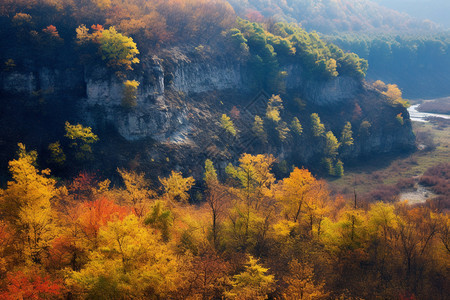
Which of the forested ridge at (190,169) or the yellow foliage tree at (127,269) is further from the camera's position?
the forested ridge at (190,169)

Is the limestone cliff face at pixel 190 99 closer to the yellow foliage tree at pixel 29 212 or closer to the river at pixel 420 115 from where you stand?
the yellow foliage tree at pixel 29 212

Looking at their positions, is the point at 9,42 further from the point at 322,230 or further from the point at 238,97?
the point at 322,230

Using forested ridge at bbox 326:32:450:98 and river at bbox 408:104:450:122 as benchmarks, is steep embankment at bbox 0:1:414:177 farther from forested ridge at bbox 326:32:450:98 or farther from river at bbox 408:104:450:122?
forested ridge at bbox 326:32:450:98

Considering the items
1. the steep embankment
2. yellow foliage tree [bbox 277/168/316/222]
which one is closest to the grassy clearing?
the steep embankment

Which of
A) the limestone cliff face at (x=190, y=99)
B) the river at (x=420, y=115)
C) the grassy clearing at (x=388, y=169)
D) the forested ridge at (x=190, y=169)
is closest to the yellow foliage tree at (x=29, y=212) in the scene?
the forested ridge at (x=190, y=169)

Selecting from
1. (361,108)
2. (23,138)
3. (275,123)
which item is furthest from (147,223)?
(361,108)

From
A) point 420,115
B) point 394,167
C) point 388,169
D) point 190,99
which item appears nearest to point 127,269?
point 190,99

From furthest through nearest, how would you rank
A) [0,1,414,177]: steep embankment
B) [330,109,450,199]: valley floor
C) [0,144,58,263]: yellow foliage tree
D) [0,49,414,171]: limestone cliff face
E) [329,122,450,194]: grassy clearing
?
[330,109,450,199]: valley floor < [329,122,450,194]: grassy clearing < [0,49,414,171]: limestone cliff face < [0,1,414,177]: steep embankment < [0,144,58,263]: yellow foliage tree

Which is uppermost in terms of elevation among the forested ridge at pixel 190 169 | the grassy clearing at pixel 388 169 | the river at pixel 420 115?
the forested ridge at pixel 190 169
